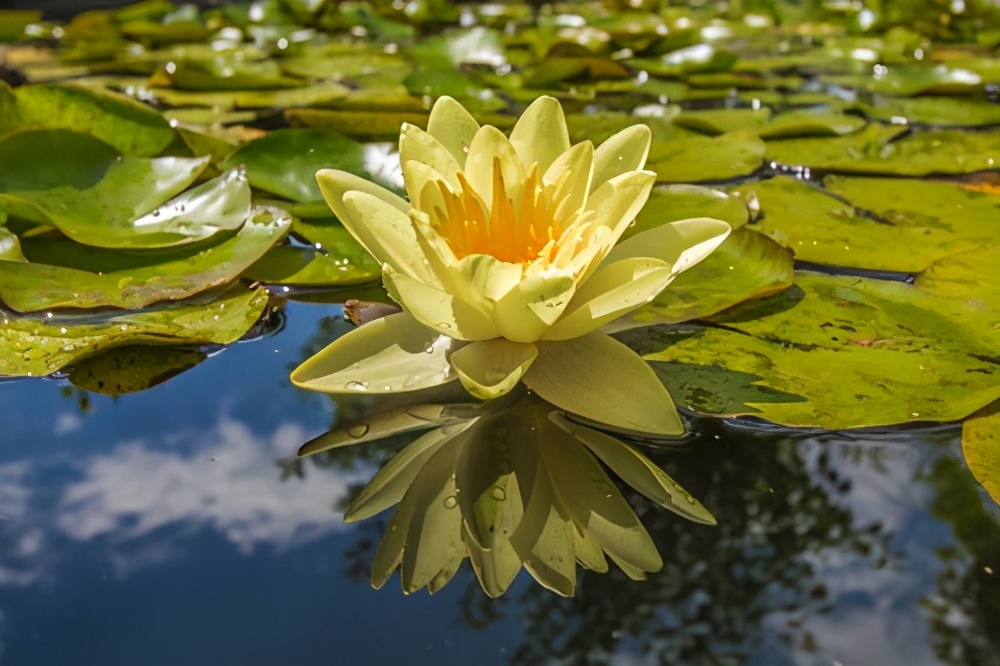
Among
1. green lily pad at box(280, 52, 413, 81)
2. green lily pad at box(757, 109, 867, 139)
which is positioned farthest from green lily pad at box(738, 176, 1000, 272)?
green lily pad at box(280, 52, 413, 81)

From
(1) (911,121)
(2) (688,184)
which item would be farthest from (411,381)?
(1) (911,121)

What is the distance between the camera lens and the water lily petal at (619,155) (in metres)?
0.98

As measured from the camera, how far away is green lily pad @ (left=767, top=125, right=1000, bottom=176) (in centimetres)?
159

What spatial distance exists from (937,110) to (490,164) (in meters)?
1.69

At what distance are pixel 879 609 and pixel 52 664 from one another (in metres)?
0.63

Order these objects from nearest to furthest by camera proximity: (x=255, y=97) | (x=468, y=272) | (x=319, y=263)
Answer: (x=468, y=272), (x=319, y=263), (x=255, y=97)

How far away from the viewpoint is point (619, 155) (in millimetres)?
987

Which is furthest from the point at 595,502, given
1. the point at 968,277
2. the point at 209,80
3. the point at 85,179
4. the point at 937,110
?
the point at 209,80

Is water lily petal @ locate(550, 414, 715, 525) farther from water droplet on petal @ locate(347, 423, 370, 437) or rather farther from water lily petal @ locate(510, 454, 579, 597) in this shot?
water droplet on petal @ locate(347, 423, 370, 437)

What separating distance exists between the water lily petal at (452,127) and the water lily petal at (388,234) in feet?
0.48

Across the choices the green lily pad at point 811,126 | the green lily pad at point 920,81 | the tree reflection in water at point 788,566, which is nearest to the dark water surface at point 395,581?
the tree reflection in water at point 788,566

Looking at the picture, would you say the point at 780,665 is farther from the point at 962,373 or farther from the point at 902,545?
the point at 962,373

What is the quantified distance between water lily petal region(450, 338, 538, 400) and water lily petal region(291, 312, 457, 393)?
4 centimetres

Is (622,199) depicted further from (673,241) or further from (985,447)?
(985,447)
